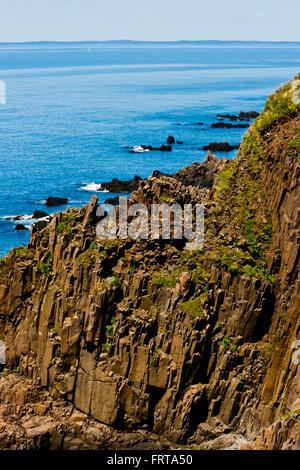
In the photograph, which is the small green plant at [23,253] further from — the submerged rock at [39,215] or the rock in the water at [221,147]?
the rock in the water at [221,147]

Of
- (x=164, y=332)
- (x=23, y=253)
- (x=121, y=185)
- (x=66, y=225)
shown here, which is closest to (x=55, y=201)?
(x=121, y=185)

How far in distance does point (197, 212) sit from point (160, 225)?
11.2 feet

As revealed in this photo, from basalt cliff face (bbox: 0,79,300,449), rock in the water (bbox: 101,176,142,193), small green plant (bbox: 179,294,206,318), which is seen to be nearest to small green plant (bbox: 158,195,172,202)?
basalt cliff face (bbox: 0,79,300,449)

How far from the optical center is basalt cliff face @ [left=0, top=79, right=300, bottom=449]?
4253 centimetres

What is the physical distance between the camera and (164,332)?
1718 inches

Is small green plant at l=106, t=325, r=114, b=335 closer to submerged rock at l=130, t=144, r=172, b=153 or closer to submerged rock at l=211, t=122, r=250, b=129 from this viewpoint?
submerged rock at l=130, t=144, r=172, b=153

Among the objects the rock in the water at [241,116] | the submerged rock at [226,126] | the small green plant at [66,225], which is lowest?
the small green plant at [66,225]

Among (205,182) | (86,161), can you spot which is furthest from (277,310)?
(86,161)

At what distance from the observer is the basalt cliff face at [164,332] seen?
42531 mm

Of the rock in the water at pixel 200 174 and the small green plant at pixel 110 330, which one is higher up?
the rock in the water at pixel 200 174

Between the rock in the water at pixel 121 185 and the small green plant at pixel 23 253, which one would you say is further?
the rock in the water at pixel 121 185

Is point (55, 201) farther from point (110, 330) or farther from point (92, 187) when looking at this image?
point (110, 330)

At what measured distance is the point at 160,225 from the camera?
46.1m

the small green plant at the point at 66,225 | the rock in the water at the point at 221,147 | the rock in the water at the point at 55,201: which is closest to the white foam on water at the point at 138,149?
the rock in the water at the point at 221,147
